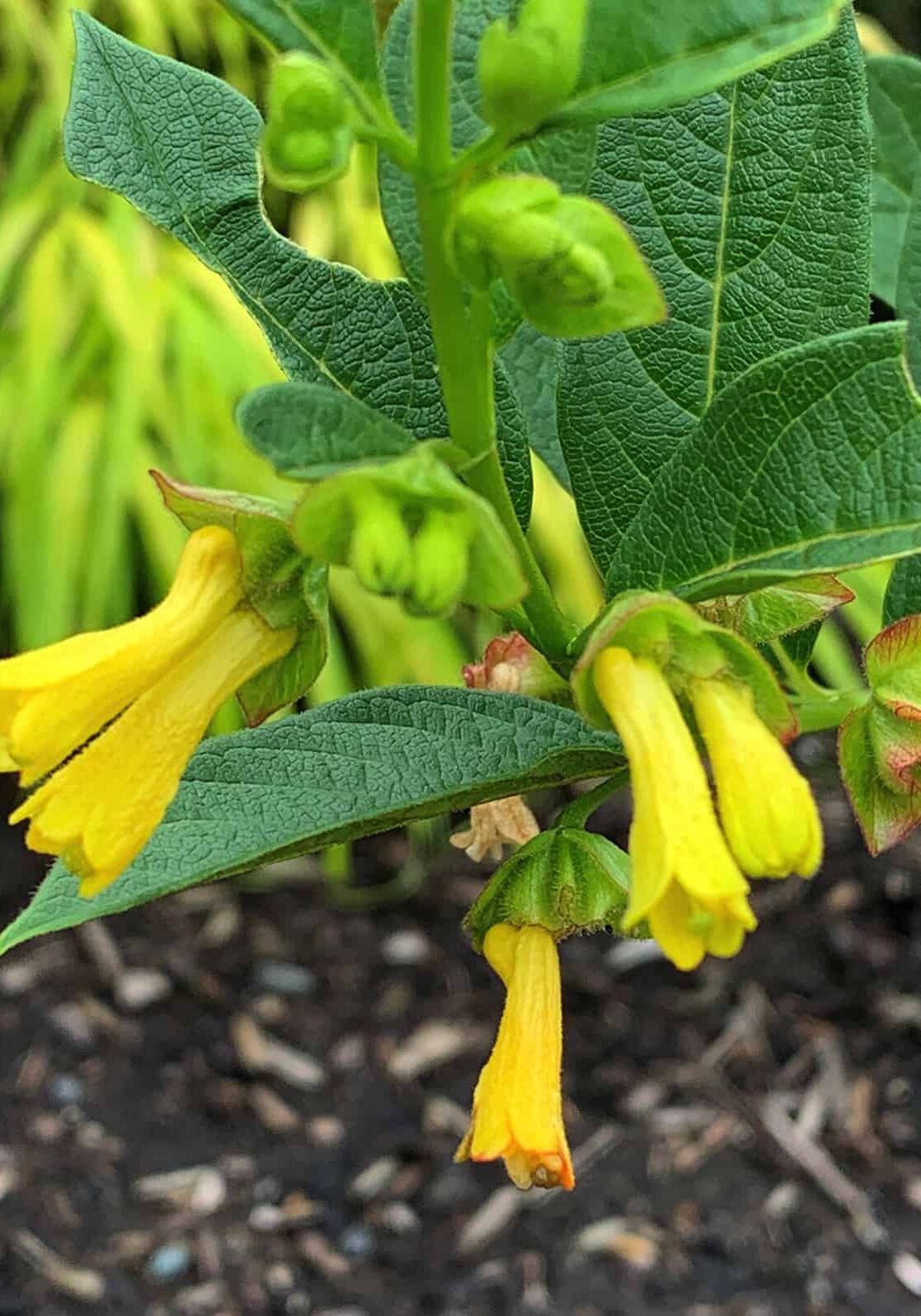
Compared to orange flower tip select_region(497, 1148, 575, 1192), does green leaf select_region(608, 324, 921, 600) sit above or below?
above

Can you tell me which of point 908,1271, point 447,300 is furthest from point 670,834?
point 908,1271

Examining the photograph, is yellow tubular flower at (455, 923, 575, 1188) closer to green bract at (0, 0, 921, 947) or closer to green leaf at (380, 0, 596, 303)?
green bract at (0, 0, 921, 947)

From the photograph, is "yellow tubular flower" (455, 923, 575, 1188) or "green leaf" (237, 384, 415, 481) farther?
"yellow tubular flower" (455, 923, 575, 1188)

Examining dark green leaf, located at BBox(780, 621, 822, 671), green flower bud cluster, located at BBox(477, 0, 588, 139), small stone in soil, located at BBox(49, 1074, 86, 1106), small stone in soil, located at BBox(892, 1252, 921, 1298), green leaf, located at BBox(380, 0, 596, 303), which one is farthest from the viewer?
small stone in soil, located at BBox(49, 1074, 86, 1106)

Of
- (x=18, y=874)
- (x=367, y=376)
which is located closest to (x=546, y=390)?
(x=367, y=376)

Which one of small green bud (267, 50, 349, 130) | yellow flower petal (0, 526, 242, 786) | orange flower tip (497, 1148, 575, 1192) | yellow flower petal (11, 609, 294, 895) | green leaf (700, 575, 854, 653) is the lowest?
orange flower tip (497, 1148, 575, 1192)

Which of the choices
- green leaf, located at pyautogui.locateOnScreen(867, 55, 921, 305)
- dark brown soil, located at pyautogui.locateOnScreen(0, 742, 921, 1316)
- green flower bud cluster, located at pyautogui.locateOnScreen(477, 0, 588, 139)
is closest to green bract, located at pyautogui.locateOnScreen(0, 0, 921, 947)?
green flower bud cluster, located at pyautogui.locateOnScreen(477, 0, 588, 139)

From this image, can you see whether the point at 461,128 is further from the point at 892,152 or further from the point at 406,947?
the point at 406,947
